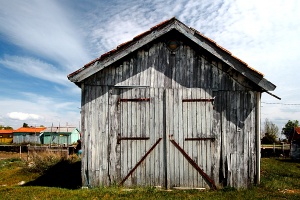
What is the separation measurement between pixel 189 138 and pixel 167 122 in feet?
3.03

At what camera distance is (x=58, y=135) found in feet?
162

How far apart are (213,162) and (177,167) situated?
4.04ft

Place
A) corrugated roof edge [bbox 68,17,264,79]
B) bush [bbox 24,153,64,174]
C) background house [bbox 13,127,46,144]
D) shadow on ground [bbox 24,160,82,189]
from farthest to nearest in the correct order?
background house [bbox 13,127,46,144] → bush [bbox 24,153,64,174] → shadow on ground [bbox 24,160,82,189] → corrugated roof edge [bbox 68,17,264,79]

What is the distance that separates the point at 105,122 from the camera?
7.98 meters

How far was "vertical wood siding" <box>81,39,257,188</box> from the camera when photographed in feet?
25.9

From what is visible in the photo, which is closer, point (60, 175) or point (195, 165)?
point (195, 165)

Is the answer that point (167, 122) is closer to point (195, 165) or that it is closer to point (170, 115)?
point (170, 115)

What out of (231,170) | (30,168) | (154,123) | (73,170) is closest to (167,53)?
(154,123)

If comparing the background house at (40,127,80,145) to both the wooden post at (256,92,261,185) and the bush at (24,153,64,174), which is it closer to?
the bush at (24,153,64,174)

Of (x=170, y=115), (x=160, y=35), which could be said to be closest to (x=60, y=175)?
(x=170, y=115)

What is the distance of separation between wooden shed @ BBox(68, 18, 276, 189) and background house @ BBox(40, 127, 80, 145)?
145ft

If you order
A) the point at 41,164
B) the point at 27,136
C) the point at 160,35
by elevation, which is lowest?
the point at 27,136

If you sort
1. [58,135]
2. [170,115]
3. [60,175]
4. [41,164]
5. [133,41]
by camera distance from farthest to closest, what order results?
[58,135] → [41,164] → [60,175] → [170,115] → [133,41]

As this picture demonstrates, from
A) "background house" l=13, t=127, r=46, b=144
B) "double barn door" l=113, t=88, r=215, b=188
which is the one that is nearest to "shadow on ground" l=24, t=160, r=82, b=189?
"double barn door" l=113, t=88, r=215, b=188
